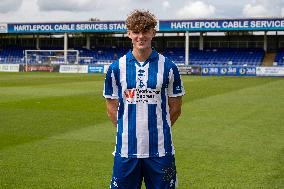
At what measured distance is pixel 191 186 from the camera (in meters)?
7.15

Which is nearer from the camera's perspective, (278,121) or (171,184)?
(171,184)

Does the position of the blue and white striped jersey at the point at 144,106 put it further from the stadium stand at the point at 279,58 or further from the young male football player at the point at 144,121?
the stadium stand at the point at 279,58

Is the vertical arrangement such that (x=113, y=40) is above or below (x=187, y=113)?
above

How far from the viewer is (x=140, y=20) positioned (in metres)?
4.22

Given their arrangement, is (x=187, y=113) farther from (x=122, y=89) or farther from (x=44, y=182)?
(x=122, y=89)

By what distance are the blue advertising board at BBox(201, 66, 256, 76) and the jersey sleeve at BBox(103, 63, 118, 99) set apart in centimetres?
4551

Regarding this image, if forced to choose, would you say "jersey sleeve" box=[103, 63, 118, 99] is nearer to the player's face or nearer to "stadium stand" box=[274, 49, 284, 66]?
the player's face

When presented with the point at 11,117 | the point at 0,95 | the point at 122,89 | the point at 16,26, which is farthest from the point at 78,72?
the point at 122,89

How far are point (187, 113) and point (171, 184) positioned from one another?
12.0 meters

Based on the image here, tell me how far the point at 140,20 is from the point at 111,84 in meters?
0.68

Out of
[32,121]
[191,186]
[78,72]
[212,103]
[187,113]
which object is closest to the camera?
[191,186]

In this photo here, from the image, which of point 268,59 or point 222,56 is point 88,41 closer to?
point 222,56

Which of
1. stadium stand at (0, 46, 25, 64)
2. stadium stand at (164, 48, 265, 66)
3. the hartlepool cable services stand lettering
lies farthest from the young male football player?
stadium stand at (0, 46, 25, 64)

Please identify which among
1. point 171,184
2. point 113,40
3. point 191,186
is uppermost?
point 113,40
